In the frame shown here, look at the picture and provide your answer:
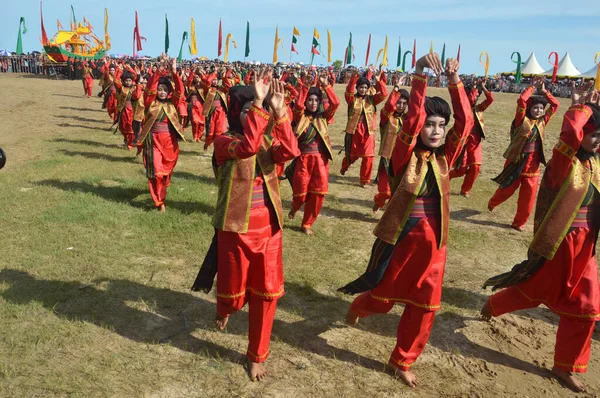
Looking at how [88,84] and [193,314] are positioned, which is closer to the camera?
[193,314]

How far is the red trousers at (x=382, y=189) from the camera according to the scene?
24.0 ft

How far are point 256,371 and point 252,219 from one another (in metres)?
1.10

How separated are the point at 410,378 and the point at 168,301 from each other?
2.34 m

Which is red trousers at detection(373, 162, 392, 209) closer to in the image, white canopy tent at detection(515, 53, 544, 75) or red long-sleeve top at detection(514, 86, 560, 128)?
red long-sleeve top at detection(514, 86, 560, 128)

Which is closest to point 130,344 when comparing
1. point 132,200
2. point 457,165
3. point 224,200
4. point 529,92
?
point 224,200

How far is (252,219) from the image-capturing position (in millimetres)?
3287

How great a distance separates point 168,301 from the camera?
15.0 ft

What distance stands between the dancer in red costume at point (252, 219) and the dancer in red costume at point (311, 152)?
3039mm

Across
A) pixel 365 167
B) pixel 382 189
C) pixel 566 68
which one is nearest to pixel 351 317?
pixel 382 189

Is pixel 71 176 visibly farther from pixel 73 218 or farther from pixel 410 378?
pixel 410 378

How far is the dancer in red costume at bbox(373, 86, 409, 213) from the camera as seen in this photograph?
7.32 metres

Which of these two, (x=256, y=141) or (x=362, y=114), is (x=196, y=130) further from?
(x=256, y=141)

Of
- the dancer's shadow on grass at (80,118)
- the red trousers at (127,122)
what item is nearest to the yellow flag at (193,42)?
the dancer's shadow on grass at (80,118)

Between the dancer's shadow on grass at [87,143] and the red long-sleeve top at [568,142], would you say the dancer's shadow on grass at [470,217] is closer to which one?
the red long-sleeve top at [568,142]
